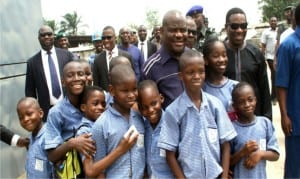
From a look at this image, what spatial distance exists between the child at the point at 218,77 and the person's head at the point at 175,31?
20 centimetres

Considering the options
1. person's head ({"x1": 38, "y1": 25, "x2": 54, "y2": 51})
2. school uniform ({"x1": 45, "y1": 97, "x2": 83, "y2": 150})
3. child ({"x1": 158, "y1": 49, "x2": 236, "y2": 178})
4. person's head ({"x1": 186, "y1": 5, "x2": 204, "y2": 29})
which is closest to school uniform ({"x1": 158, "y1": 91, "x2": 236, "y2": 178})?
child ({"x1": 158, "y1": 49, "x2": 236, "y2": 178})

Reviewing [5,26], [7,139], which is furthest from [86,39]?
[7,139]

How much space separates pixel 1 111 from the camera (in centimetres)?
449

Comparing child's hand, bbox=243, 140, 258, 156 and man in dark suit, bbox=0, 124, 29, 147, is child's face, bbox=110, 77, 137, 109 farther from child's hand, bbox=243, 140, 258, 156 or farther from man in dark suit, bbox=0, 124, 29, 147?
man in dark suit, bbox=0, 124, 29, 147

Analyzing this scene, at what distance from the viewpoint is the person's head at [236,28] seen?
9.48 ft

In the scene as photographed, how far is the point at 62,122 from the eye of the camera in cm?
253

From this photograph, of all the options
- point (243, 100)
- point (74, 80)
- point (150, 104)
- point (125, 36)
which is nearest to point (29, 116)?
point (74, 80)

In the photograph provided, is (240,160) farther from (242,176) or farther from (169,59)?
(169,59)

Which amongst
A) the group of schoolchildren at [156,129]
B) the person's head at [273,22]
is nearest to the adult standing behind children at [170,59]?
the group of schoolchildren at [156,129]

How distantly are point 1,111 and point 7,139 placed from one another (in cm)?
153

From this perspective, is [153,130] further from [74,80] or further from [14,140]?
[14,140]

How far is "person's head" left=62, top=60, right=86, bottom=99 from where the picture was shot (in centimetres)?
260

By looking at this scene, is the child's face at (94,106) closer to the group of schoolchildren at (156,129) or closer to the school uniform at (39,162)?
the group of schoolchildren at (156,129)

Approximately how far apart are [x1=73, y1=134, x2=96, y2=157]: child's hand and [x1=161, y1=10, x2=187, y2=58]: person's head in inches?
34.3
